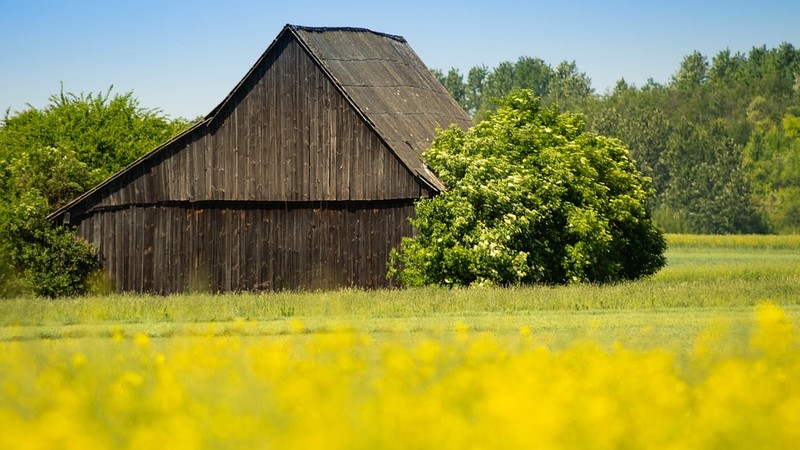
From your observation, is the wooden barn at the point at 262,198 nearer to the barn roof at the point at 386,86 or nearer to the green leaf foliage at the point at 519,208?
the barn roof at the point at 386,86

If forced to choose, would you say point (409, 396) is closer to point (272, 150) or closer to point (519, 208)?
point (519, 208)

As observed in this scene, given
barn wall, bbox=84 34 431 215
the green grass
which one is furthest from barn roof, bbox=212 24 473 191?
the green grass

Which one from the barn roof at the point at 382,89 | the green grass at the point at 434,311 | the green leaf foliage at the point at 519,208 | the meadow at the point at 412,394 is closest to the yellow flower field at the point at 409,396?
the meadow at the point at 412,394

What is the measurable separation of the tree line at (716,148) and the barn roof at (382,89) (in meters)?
63.1

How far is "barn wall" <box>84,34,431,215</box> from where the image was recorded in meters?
38.0

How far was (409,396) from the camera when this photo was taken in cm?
973

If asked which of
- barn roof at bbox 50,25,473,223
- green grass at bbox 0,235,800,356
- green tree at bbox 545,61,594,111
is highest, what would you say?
green tree at bbox 545,61,594,111

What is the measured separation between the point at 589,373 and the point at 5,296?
3100 centimetres

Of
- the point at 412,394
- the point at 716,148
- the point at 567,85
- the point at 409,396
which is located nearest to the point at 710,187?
the point at 716,148

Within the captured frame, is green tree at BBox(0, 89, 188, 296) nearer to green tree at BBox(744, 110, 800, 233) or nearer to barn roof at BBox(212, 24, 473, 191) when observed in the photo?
barn roof at BBox(212, 24, 473, 191)

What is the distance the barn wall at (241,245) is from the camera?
3788 cm

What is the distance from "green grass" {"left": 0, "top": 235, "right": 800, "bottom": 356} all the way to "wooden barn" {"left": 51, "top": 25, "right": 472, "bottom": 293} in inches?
292

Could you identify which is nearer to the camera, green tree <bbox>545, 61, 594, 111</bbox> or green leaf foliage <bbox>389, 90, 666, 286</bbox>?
green leaf foliage <bbox>389, 90, 666, 286</bbox>

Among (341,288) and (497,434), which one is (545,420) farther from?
(341,288)
